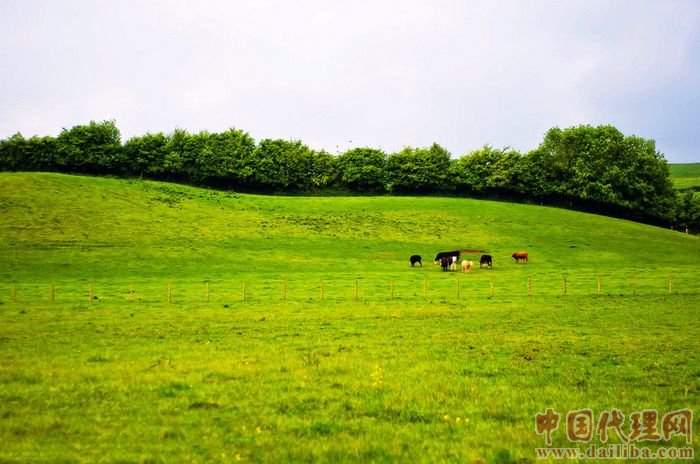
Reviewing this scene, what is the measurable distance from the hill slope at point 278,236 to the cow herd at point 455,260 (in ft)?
3.52

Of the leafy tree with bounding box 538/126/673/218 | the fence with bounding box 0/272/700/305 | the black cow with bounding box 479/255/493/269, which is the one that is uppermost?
the leafy tree with bounding box 538/126/673/218

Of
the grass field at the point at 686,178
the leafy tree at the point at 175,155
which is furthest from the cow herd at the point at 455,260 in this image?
the grass field at the point at 686,178

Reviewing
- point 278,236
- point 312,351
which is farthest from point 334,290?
point 278,236

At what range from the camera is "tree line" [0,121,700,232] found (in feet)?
288

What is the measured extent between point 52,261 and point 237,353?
121ft

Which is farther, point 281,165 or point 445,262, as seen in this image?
point 281,165

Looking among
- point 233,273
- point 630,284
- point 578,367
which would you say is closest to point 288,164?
point 233,273

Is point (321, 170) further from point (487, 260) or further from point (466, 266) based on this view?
point (466, 266)

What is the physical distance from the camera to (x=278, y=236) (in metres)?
61.0

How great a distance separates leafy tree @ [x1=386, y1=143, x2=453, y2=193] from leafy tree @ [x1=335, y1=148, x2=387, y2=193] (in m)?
1.90

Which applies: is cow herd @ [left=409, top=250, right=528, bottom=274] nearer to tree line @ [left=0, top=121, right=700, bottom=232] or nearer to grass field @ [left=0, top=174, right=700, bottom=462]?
grass field @ [left=0, top=174, right=700, bottom=462]

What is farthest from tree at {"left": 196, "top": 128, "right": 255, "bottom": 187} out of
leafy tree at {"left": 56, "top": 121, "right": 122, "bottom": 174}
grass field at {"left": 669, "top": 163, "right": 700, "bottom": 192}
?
grass field at {"left": 669, "top": 163, "right": 700, "bottom": 192}

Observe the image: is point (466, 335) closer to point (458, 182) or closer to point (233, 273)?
point (233, 273)

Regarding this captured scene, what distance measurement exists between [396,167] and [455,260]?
5527cm
